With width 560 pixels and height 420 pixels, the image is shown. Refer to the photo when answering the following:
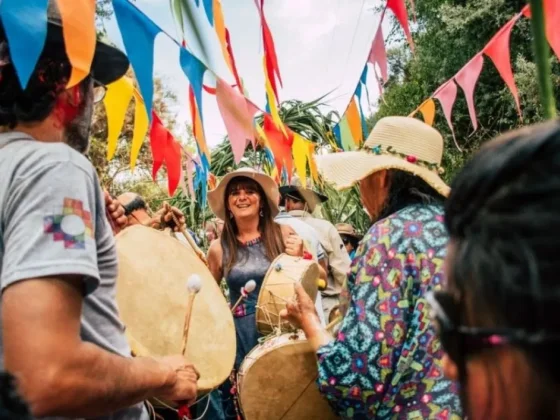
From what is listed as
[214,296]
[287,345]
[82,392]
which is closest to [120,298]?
[214,296]

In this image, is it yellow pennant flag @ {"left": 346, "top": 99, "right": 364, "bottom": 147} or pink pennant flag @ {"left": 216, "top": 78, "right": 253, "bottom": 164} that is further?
yellow pennant flag @ {"left": 346, "top": 99, "right": 364, "bottom": 147}

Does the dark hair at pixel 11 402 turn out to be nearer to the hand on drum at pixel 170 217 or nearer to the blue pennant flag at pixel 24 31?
the blue pennant flag at pixel 24 31

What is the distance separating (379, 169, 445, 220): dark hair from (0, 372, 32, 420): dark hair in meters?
1.36

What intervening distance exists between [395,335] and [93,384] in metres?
0.88

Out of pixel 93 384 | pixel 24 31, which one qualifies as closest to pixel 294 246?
pixel 24 31

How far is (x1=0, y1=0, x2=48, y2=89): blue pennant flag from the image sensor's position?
137cm

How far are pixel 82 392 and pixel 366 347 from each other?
0.86 m

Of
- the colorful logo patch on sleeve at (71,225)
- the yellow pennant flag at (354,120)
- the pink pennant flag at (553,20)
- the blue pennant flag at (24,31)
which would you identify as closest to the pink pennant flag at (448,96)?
the yellow pennant flag at (354,120)

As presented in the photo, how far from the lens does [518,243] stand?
2.05 ft

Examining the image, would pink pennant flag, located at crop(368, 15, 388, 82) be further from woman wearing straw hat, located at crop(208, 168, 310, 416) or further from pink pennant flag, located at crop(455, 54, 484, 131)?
woman wearing straw hat, located at crop(208, 168, 310, 416)

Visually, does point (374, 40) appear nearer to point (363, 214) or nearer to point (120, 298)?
point (120, 298)

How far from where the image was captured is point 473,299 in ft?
2.29

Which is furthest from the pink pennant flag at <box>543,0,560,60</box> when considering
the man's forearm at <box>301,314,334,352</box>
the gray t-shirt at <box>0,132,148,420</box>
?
the gray t-shirt at <box>0,132,148,420</box>

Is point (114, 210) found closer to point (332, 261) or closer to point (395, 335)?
point (395, 335)
